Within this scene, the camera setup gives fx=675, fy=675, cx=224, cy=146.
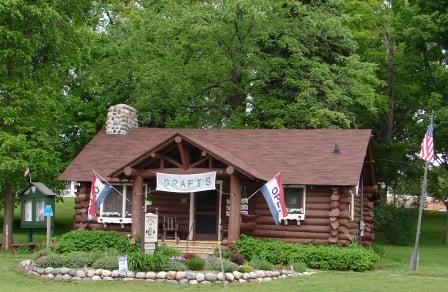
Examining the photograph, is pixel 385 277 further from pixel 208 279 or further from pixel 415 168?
pixel 415 168

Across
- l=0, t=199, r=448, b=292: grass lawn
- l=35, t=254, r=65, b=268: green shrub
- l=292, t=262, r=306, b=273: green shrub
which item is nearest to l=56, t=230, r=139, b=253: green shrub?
l=0, t=199, r=448, b=292: grass lawn

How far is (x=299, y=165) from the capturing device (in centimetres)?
2470

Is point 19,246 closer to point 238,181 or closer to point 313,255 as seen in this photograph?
point 238,181

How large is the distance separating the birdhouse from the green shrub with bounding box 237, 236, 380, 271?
874 cm

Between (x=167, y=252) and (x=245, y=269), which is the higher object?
(x=167, y=252)

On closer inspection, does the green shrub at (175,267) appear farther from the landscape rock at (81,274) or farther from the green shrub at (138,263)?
the landscape rock at (81,274)

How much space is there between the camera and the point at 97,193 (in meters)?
23.9

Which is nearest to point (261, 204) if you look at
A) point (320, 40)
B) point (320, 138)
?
point (320, 138)

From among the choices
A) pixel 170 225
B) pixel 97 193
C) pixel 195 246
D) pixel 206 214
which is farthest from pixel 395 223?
pixel 97 193

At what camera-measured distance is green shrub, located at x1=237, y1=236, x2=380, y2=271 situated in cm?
2172

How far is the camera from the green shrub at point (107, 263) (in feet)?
62.3

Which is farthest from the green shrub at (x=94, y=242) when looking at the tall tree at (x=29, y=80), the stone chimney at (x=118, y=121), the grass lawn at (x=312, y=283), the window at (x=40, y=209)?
the stone chimney at (x=118, y=121)

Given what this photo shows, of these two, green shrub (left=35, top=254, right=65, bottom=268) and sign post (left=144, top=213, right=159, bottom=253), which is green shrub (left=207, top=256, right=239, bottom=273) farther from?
green shrub (left=35, top=254, right=65, bottom=268)

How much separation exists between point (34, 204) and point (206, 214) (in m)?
7.19
